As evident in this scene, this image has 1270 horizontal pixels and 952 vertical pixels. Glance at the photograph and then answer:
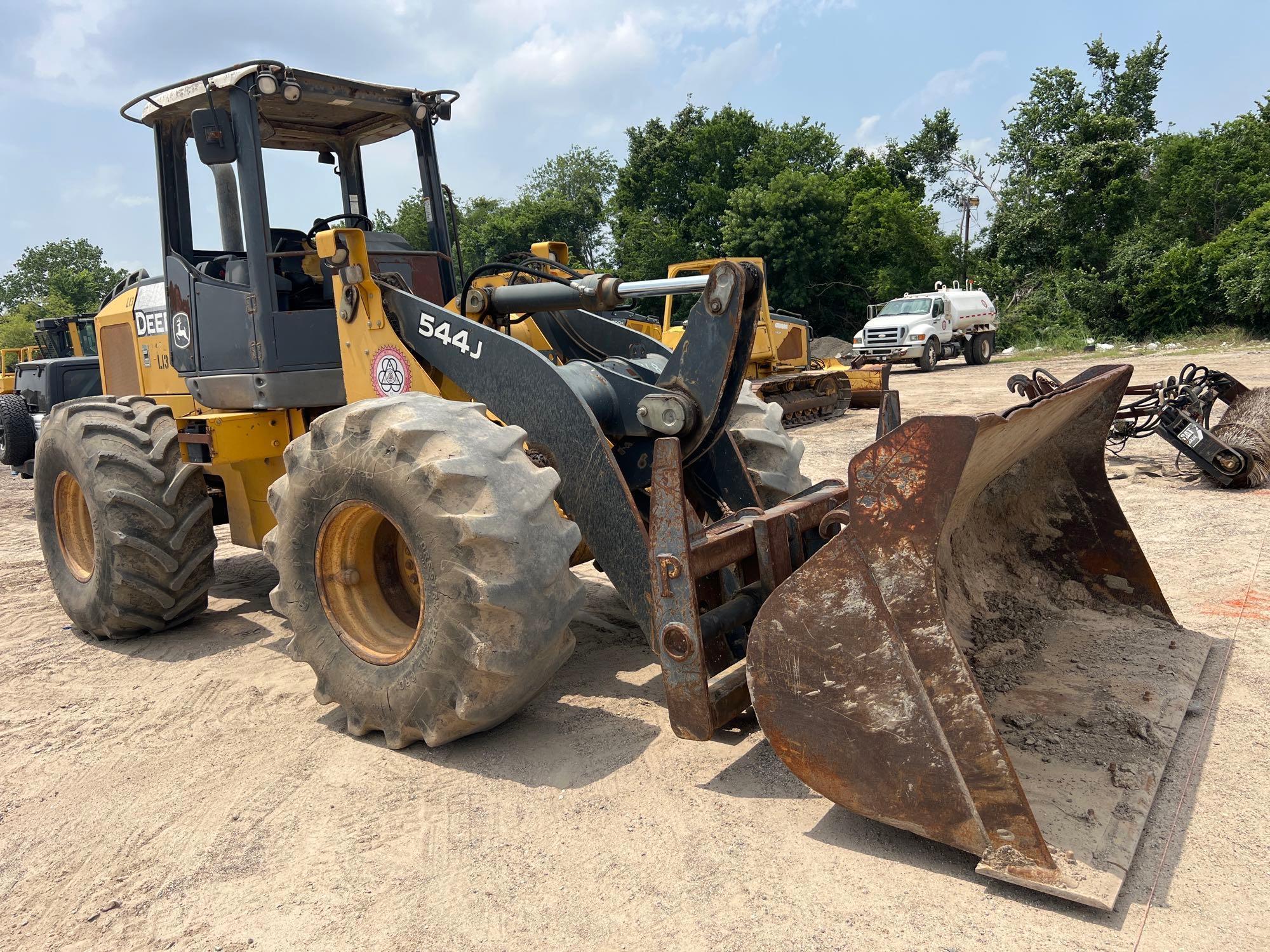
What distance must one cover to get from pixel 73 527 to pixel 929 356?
76.1ft

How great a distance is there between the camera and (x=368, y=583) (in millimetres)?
4180

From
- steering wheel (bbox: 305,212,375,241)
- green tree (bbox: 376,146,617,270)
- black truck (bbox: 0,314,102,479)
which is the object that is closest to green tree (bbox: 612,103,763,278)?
green tree (bbox: 376,146,617,270)

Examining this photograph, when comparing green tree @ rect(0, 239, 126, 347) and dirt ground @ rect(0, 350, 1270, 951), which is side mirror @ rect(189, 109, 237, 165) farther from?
green tree @ rect(0, 239, 126, 347)

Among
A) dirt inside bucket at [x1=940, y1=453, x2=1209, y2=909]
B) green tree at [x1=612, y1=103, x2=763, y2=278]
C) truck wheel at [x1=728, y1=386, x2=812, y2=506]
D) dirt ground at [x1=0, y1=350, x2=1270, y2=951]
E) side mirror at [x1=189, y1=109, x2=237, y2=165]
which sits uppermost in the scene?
green tree at [x1=612, y1=103, x2=763, y2=278]

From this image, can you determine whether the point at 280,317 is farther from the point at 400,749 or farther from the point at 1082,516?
the point at 1082,516

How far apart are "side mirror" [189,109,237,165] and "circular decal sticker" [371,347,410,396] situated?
1.36m

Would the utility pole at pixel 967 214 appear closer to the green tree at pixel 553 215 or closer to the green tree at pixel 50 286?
the green tree at pixel 553 215

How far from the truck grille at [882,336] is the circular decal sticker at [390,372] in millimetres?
22736

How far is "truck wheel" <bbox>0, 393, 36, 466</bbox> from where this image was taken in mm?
12281

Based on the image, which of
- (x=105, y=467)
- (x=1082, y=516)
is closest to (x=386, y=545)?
(x=105, y=467)

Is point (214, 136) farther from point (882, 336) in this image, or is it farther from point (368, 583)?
point (882, 336)

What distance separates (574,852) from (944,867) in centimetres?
112

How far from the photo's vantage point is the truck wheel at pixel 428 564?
11.2ft

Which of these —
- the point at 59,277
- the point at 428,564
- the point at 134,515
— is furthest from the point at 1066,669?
the point at 59,277
